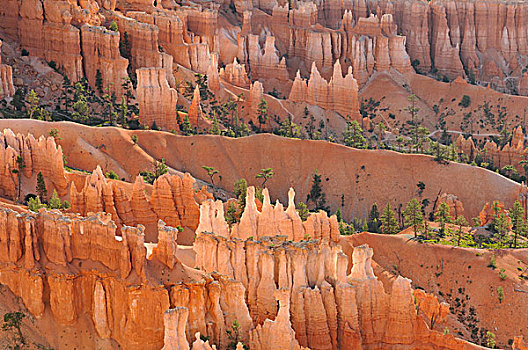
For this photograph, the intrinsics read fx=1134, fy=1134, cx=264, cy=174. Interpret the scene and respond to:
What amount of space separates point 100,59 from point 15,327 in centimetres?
7199

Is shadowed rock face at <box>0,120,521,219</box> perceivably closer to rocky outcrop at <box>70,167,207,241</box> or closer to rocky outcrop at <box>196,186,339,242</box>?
rocky outcrop at <box>70,167,207,241</box>

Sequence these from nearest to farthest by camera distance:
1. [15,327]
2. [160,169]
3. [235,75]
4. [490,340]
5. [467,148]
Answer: [15,327] → [490,340] → [160,169] → [467,148] → [235,75]

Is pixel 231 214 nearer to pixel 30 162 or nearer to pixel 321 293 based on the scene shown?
pixel 30 162

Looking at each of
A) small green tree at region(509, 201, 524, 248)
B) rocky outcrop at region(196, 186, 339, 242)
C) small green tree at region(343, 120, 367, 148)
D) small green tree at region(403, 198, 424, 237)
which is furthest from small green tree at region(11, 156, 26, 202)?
small green tree at region(343, 120, 367, 148)

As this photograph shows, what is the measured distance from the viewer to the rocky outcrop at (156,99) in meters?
132

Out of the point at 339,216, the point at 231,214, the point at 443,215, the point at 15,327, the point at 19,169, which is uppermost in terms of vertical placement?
the point at 19,169

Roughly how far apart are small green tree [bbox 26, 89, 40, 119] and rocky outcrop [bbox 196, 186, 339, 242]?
119 feet

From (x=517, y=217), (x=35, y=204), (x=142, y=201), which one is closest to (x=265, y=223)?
(x=142, y=201)

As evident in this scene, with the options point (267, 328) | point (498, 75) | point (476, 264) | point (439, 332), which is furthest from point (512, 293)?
point (498, 75)

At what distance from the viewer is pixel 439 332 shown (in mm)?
84812

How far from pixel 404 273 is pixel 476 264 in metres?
6.60

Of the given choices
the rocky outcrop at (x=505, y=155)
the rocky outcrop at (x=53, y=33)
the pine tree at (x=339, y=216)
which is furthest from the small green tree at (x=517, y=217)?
the rocky outcrop at (x=53, y=33)

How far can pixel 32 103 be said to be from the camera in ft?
409

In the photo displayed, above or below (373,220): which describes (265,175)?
above
